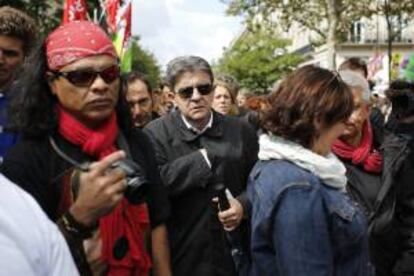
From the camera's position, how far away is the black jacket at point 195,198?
12.1 ft

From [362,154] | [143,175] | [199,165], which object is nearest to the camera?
[143,175]

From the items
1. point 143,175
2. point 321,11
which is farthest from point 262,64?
point 143,175

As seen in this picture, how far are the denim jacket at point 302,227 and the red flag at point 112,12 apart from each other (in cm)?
687

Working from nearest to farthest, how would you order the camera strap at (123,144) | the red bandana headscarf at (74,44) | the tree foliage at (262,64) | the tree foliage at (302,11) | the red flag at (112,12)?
1. the red bandana headscarf at (74,44)
2. the camera strap at (123,144)
3. the red flag at (112,12)
4. the tree foliage at (302,11)
5. the tree foliage at (262,64)

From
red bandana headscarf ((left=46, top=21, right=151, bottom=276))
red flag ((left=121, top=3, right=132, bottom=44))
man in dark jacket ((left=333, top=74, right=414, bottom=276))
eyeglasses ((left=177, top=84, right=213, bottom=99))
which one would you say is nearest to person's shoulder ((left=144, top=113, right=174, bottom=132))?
eyeglasses ((left=177, top=84, right=213, bottom=99))

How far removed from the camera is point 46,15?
1650cm

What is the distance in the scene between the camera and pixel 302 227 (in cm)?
255

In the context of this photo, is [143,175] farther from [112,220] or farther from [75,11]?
[75,11]

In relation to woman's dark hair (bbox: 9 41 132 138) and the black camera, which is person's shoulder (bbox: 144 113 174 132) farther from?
the black camera

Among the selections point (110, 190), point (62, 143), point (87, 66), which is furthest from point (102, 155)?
point (110, 190)

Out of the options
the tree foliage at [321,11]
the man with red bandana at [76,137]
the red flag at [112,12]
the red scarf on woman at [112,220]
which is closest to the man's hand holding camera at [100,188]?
the man with red bandana at [76,137]

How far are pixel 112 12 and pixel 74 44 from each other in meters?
7.11

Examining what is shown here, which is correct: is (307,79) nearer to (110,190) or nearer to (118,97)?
(118,97)

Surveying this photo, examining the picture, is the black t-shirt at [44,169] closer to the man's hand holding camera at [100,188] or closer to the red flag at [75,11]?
the man's hand holding camera at [100,188]
